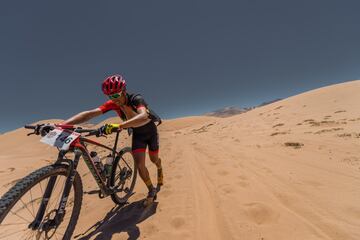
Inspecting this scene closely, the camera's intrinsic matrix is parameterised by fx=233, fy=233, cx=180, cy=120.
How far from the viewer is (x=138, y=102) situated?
4480 mm

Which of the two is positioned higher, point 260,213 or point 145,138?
point 145,138

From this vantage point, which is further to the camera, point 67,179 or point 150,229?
point 150,229

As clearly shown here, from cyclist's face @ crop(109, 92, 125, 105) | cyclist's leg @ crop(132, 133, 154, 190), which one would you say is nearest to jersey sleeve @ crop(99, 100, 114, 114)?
cyclist's face @ crop(109, 92, 125, 105)

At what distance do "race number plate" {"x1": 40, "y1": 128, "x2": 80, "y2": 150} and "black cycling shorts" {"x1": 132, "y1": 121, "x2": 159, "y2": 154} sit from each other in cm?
148

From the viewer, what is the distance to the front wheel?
4.91m

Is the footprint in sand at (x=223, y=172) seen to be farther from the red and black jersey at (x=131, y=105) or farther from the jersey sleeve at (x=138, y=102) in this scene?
the jersey sleeve at (x=138, y=102)

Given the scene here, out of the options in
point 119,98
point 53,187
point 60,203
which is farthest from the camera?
point 119,98

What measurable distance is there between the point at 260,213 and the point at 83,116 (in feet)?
12.2

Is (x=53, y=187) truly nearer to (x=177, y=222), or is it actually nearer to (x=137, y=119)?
(x=137, y=119)

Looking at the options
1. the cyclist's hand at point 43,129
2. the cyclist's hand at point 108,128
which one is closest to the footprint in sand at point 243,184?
the cyclist's hand at point 108,128

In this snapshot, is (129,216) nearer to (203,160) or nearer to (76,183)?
(76,183)

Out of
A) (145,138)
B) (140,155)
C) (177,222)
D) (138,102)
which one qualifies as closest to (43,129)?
(138,102)

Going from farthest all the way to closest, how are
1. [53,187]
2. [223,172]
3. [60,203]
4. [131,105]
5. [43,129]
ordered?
[223,172] < [131,105] < [43,129] < [60,203] < [53,187]

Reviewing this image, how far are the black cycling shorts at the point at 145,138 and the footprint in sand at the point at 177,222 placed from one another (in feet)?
4.98
